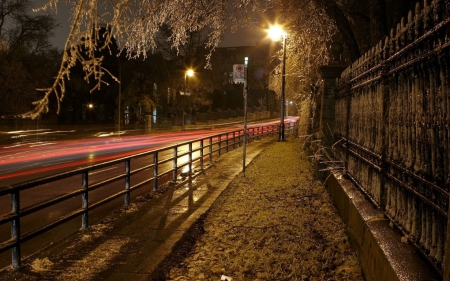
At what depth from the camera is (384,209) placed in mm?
4785

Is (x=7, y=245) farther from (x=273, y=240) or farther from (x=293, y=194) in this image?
(x=293, y=194)

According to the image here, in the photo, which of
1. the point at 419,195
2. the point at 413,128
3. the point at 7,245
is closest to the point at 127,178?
the point at 7,245

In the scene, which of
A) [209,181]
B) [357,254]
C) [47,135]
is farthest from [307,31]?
[47,135]

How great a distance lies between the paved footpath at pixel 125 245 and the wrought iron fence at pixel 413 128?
2.96 metres

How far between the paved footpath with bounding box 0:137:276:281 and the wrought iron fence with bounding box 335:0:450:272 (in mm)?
2959

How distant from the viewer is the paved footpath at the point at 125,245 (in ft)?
16.9

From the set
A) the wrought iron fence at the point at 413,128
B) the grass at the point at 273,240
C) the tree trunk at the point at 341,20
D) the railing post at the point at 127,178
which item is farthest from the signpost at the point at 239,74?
the wrought iron fence at the point at 413,128

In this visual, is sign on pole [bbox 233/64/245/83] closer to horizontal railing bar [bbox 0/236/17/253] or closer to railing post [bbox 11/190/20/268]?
railing post [bbox 11/190/20/268]

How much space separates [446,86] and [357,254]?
2.91 m

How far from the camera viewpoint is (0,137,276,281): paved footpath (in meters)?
5.15

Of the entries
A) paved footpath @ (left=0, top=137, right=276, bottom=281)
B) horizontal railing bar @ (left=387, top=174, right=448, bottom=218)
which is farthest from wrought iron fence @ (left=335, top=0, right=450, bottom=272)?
paved footpath @ (left=0, top=137, right=276, bottom=281)

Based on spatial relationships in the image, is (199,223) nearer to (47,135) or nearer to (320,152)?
(320,152)

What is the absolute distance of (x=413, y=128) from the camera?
3.91 meters

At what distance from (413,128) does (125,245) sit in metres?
4.22
